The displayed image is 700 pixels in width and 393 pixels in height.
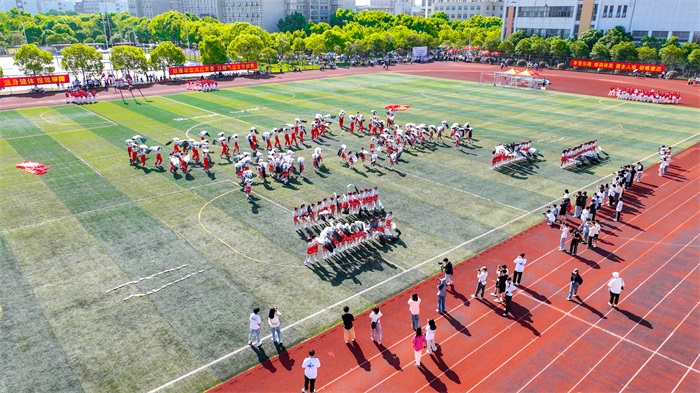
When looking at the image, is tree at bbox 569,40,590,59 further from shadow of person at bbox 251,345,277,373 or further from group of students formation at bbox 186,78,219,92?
shadow of person at bbox 251,345,277,373

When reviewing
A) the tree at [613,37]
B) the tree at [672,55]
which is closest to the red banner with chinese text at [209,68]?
the tree at [613,37]

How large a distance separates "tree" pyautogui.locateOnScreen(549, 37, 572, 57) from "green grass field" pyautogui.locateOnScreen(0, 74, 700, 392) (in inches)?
2086

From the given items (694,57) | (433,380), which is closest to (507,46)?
(694,57)

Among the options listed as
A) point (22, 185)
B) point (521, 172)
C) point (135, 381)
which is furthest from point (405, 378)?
point (22, 185)

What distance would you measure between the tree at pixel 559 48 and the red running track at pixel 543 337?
85476 mm

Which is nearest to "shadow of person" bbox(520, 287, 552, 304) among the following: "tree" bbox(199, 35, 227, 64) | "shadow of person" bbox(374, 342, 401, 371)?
"shadow of person" bbox(374, 342, 401, 371)

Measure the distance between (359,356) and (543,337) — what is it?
7125mm

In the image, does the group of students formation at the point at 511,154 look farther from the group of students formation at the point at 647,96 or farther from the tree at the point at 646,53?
the tree at the point at 646,53

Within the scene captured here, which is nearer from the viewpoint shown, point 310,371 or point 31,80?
point 310,371

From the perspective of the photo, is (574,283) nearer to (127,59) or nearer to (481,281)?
(481,281)

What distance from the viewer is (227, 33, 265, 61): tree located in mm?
87062

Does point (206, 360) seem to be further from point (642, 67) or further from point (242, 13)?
point (242, 13)

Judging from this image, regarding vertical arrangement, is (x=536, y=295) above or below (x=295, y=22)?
below

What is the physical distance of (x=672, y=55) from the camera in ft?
277
